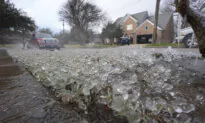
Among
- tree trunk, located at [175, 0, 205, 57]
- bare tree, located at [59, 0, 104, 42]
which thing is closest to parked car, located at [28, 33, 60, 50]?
tree trunk, located at [175, 0, 205, 57]

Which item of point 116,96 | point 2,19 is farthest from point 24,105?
point 2,19

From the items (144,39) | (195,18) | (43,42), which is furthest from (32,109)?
(144,39)

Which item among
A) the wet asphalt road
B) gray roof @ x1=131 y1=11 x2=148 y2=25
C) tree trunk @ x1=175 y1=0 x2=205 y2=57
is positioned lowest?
the wet asphalt road

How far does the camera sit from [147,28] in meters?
17.1

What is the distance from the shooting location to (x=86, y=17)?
62.3 ft

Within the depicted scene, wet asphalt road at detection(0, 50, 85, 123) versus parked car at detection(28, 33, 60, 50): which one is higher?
parked car at detection(28, 33, 60, 50)

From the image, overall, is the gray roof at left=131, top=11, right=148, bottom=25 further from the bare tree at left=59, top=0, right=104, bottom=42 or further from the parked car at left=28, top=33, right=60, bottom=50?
the parked car at left=28, top=33, right=60, bottom=50

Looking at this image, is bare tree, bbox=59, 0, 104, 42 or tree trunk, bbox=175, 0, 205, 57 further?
bare tree, bbox=59, 0, 104, 42

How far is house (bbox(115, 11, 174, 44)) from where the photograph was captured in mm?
16172

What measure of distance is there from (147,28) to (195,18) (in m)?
17.9

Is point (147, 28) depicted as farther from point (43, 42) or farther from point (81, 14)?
point (43, 42)

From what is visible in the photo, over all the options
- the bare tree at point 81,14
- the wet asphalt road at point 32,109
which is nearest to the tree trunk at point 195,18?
the wet asphalt road at point 32,109

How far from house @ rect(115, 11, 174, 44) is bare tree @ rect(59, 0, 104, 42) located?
5.29 meters

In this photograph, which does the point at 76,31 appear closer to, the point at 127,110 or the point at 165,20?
the point at 165,20
